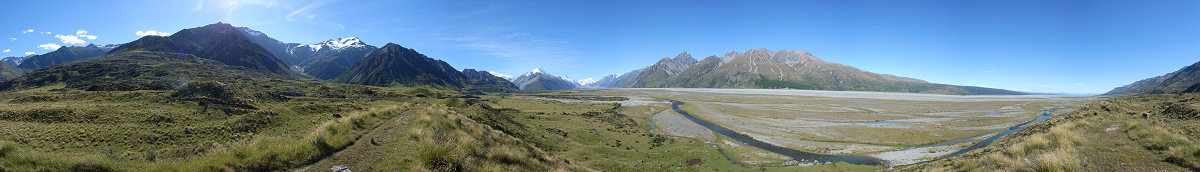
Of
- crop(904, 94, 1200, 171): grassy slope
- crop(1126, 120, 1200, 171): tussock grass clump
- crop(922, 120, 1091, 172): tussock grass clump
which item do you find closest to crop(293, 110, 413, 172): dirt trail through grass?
crop(922, 120, 1091, 172): tussock grass clump

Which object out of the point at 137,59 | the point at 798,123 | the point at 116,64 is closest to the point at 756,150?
the point at 798,123

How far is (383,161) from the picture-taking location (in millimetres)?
12328

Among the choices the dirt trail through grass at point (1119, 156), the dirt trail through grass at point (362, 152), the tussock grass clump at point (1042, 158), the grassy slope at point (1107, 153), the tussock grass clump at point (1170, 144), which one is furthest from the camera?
the dirt trail through grass at point (1119, 156)

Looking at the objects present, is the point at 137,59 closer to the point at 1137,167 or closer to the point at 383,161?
the point at 383,161

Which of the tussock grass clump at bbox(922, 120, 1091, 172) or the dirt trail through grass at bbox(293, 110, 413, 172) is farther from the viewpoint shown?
the tussock grass clump at bbox(922, 120, 1091, 172)

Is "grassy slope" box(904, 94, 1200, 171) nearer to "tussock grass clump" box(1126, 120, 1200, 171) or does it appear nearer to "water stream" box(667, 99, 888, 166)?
"tussock grass clump" box(1126, 120, 1200, 171)

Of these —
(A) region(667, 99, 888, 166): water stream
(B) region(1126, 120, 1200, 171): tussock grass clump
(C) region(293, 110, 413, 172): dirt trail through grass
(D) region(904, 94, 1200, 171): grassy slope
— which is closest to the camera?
(C) region(293, 110, 413, 172): dirt trail through grass

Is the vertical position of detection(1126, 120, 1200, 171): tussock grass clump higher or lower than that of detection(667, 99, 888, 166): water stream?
higher

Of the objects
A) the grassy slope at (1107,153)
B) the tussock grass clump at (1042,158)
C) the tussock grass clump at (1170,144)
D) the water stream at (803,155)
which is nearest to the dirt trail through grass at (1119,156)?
the grassy slope at (1107,153)

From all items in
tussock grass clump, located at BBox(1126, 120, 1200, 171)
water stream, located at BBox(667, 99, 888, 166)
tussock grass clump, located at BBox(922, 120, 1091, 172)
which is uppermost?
tussock grass clump, located at BBox(1126, 120, 1200, 171)

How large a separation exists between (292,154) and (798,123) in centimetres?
6812

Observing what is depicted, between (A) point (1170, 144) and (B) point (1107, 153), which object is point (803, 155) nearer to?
(B) point (1107, 153)

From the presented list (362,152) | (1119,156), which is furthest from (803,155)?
(362,152)

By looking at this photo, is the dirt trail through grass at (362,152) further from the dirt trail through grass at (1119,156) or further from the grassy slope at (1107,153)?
the dirt trail through grass at (1119,156)
